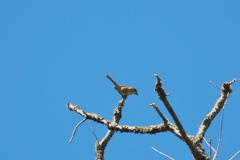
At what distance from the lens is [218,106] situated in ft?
22.9

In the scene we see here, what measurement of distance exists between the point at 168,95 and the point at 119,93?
3.77 m

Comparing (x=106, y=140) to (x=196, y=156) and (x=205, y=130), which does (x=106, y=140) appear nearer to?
(x=205, y=130)

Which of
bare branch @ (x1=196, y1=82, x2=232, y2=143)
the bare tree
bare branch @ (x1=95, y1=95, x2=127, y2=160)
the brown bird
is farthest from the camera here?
bare branch @ (x1=95, y1=95, x2=127, y2=160)

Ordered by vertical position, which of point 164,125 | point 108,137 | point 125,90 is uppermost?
point 125,90

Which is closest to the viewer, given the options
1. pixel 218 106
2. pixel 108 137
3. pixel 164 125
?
pixel 164 125

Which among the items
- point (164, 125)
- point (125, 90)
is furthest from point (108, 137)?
point (164, 125)

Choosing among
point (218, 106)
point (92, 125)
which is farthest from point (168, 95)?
point (92, 125)

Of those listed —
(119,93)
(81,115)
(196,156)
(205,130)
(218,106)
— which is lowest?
(196,156)

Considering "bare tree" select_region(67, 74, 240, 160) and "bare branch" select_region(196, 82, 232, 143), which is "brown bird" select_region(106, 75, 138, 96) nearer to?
"bare tree" select_region(67, 74, 240, 160)

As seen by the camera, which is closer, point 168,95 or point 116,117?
point 168,95

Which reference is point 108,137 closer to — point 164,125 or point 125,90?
point 125,90

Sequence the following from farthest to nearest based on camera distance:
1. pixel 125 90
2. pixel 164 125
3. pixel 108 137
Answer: pixel 108 137, pixel 125 90, pixel 164 125

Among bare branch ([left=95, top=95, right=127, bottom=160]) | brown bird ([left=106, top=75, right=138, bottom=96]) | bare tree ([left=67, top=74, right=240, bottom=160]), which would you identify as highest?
brown bird ([left=106, top=75, right=138, bottom=96])

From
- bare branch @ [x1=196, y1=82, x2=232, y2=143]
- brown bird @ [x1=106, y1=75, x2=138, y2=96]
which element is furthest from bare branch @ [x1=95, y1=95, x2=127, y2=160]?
bare branch @ [x1=196, y1=82, x2=232, y2=143]
